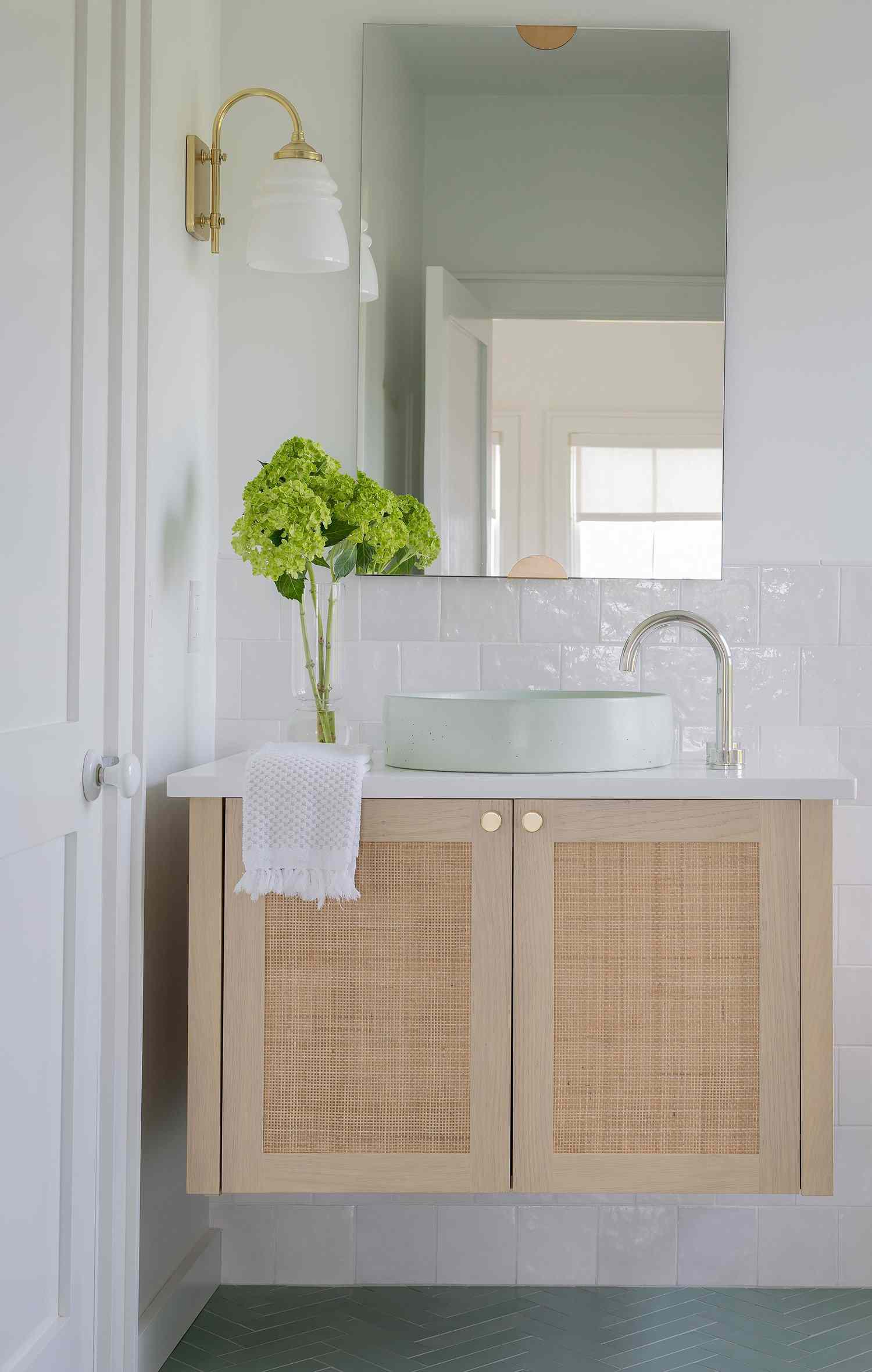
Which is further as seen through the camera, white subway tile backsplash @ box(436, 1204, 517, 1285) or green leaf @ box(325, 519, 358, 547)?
white subway tile backsplash @ box(436, 1204, 517, 1285)

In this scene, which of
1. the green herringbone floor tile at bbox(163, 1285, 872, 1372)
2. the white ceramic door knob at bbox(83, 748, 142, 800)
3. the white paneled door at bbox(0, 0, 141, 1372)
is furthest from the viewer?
the green herringbone floor tile at bbox(163, 1285, 872, 1372)

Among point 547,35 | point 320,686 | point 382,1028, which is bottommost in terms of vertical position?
point 382,1028

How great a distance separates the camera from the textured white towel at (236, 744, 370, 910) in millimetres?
1662

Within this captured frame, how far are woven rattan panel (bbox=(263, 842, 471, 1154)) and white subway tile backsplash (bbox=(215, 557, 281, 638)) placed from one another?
2.24ft

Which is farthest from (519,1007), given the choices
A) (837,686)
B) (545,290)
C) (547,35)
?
(547,35)

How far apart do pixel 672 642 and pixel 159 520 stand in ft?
3.21

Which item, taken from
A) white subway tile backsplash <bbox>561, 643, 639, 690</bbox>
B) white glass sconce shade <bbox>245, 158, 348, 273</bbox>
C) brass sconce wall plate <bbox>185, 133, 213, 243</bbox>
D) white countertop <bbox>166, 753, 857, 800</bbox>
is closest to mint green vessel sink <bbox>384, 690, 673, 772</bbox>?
white countertop <bbox>166, 753, 857, 800</bbox>

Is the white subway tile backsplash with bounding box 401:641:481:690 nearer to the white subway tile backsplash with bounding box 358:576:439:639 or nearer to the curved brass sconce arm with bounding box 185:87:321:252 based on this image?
the white subway tile backsplash with bounding box 358:576:439:639

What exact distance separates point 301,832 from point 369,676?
0.65 metres

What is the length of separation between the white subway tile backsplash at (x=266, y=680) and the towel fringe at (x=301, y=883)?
63cm

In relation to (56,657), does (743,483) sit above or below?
above

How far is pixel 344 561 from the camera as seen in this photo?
2012mm

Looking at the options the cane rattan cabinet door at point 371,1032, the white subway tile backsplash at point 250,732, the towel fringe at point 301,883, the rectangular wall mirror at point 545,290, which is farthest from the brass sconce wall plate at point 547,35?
the towel fringe at point 301,883

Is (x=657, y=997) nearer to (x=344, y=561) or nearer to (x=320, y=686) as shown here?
(x=320, y=686)
